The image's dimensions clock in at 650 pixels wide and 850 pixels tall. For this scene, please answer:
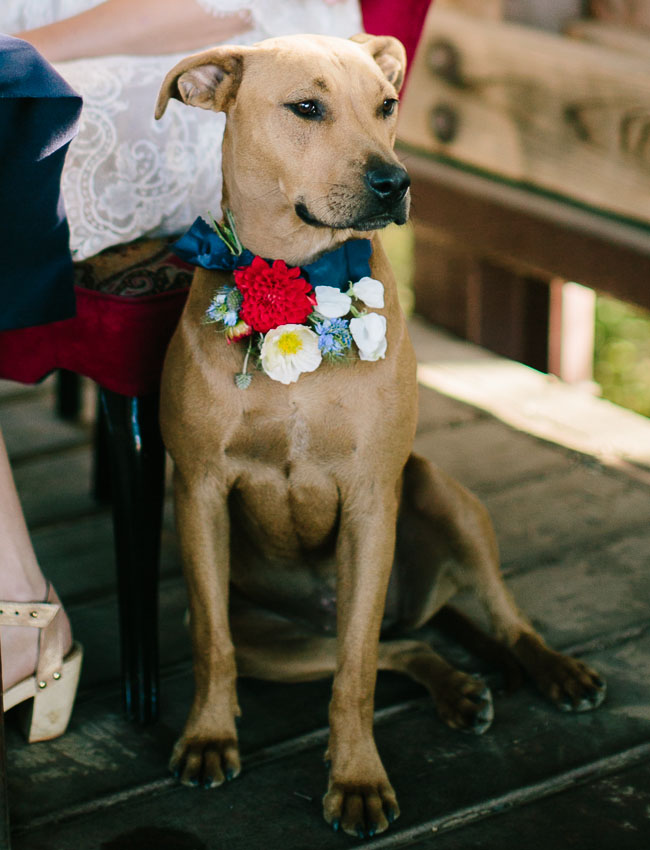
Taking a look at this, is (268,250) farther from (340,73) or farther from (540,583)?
(540,583)

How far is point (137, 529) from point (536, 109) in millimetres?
1662

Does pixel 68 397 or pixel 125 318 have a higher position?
pixel 125 318

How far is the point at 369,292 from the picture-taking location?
1.56m

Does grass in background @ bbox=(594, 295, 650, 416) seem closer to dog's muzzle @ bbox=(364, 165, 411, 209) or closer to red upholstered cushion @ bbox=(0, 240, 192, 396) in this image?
red upholstered cushion @ bbox=(0, 240, 192, 396)

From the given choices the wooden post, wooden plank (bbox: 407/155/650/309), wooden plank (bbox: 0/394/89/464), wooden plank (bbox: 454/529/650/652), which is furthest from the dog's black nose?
the wooden post

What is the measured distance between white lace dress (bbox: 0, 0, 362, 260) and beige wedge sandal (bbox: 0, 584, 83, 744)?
586 mm

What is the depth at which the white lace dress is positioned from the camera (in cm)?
179

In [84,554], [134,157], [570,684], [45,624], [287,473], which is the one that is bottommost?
[84,554]

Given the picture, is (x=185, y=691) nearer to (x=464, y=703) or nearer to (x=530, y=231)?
(x=464, y=703)

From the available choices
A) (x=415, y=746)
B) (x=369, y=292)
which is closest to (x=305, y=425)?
(x=369, y=292)

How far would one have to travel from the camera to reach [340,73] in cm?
153

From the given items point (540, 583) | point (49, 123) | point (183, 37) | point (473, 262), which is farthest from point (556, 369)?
point (49, 123)

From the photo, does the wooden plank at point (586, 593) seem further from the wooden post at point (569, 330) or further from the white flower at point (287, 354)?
the wooden post at point (569, 330)

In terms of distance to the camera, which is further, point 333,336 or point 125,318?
point 125,318
